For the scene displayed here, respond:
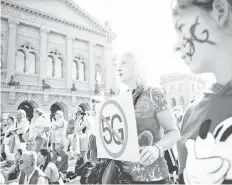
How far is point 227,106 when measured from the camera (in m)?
0.35

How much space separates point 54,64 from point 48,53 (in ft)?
1.23

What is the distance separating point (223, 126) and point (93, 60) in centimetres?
818

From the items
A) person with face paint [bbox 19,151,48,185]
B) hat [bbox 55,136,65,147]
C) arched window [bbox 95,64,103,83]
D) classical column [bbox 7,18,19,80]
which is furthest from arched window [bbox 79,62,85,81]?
person with face paint [bbox 19,151,48,185]

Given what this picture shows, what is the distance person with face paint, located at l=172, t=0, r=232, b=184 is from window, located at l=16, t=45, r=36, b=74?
6.81m

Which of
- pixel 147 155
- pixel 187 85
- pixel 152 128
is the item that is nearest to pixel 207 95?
pixel 147 155

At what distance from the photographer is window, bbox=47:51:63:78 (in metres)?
7.54

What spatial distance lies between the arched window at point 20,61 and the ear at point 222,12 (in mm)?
6957

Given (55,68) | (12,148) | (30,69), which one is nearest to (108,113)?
(12,148)

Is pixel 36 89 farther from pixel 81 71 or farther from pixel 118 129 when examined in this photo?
pixel 118 129

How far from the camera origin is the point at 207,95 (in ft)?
1.32

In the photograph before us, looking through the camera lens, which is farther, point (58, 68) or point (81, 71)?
point (81, 71)

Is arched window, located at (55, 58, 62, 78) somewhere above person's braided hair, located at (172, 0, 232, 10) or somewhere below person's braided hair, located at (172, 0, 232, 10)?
above

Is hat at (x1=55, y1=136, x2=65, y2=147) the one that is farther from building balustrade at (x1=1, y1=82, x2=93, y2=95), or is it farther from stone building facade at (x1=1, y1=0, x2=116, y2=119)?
building balustrade at (x1=1, y1=82, x2=93, y2=95)

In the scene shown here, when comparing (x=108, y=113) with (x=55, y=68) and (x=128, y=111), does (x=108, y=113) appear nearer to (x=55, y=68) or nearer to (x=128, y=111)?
(x=128, y=111)
